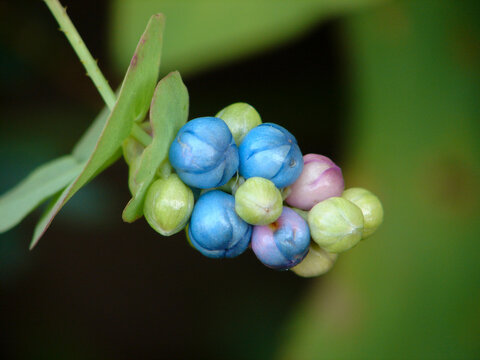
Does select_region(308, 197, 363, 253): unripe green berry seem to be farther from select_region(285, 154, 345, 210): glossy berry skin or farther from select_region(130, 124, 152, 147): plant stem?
select_region(130, 124, 152, 147): plant stem

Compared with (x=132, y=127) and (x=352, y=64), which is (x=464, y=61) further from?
(x=132, y=127)

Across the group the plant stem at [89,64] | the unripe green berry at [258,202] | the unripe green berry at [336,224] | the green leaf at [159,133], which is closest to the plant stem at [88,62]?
the plant stem at [89,64]

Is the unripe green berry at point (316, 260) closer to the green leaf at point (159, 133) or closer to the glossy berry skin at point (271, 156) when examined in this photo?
the glossy berry skin at point (271, 156)

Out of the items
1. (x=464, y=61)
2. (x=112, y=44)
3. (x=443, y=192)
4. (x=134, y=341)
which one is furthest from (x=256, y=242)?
(x=134, y=341)

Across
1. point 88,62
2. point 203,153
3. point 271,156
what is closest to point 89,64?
A: point 88,62

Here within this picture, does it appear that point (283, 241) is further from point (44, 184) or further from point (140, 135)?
point (44, 184)

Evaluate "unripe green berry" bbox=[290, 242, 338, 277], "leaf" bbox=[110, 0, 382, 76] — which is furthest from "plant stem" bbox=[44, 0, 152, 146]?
"leaf" bbox=[110, 0, 382, 76]

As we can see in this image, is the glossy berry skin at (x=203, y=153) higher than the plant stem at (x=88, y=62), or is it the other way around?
the plant stem at (x=88, y=62)
